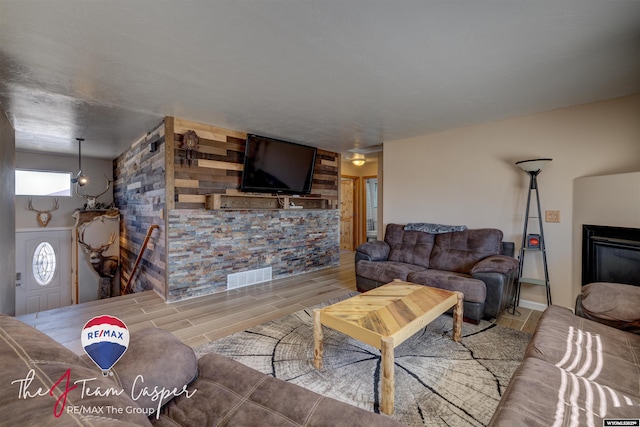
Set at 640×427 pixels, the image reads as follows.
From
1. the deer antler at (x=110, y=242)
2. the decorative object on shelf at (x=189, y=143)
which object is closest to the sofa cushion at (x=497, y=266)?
the decorative object on shelf at (x=189, y=143)

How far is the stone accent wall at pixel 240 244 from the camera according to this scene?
3516mm

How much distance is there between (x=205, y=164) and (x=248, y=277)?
168 cm

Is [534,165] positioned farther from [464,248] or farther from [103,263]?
[103,263]

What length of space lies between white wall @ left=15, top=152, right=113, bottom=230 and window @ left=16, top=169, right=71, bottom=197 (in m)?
0.08

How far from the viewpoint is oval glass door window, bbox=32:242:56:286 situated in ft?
18.0

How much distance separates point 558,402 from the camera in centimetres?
109

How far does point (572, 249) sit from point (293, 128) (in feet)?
11.4

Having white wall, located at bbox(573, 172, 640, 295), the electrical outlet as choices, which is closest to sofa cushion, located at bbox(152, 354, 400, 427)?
A: white wall, located at bbox(573, 172, 640, 295)

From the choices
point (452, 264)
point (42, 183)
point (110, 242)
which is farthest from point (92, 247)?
point (452, 264)

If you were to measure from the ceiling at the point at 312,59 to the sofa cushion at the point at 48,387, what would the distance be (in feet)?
5.27

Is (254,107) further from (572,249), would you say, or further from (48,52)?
(572,249)

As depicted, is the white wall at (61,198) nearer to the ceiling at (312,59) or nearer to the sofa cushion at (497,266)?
the ceiling at (312,59)

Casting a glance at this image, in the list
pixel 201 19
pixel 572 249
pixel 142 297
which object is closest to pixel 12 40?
pixel 201 19

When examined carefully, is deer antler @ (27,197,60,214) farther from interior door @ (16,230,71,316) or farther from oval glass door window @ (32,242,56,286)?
oval glass door window @ (32,242,56,286)
